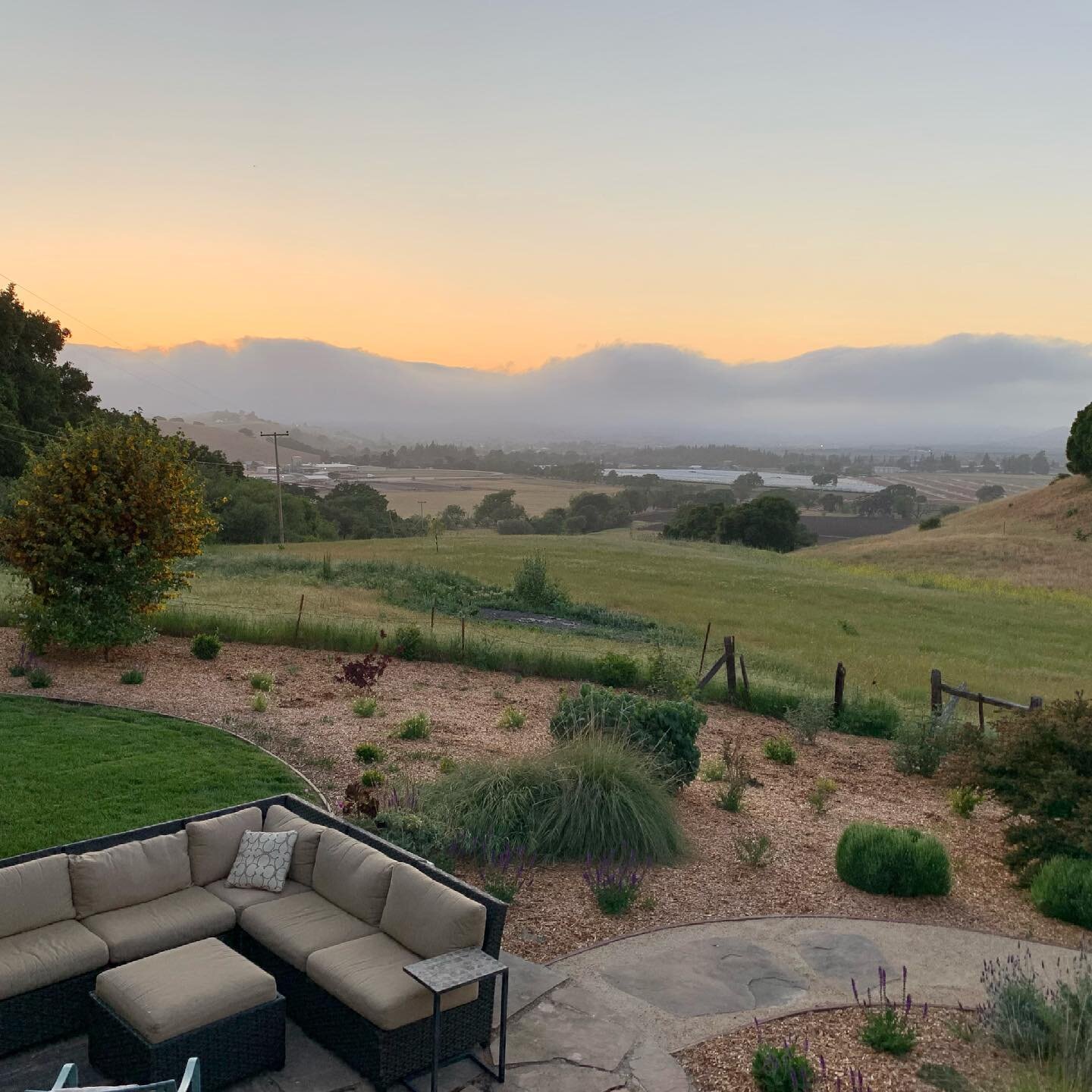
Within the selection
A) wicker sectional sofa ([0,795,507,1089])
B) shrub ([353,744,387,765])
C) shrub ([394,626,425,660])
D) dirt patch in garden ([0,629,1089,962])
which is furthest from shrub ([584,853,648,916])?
shrub ([394,626,425,660])

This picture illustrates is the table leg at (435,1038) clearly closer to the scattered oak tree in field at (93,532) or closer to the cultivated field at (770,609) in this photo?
the scattered oak tree in field at (93,532)

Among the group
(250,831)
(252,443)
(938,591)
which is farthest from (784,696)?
(252,443)

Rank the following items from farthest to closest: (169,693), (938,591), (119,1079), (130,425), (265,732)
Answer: (938,591) → (130,425) → (169,693) → (265,732) → (119,1079)

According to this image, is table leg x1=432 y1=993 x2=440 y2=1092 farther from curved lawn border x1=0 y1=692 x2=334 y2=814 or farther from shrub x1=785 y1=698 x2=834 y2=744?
shrub x1=785 y1=698 x2=834 y2=744

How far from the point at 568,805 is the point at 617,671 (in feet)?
25.5

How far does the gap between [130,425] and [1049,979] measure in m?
15.2

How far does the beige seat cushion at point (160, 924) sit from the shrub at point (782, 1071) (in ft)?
12.0

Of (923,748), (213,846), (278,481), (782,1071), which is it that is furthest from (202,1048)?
(278,481)

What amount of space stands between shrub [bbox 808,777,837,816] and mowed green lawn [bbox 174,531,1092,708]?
7.34 m

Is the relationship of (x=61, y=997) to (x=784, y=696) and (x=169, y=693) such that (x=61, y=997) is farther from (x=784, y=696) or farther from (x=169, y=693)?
(x=784, y=696)

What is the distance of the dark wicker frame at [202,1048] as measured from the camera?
527 cm

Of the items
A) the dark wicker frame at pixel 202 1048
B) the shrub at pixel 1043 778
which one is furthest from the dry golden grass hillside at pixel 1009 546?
the dark wicker frame at pixel 202 1048

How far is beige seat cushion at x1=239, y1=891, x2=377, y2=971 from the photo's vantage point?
627 cm

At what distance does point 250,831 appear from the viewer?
7383 mm
